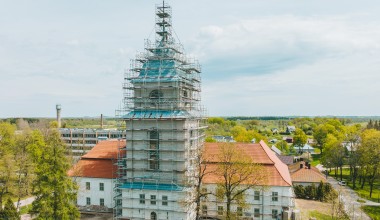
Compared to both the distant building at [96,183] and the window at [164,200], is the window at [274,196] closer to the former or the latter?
the window at [164,200]

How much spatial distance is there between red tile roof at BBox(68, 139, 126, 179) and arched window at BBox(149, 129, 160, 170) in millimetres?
6187

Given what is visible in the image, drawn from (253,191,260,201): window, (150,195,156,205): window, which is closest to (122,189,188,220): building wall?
(150,195,156,205): window

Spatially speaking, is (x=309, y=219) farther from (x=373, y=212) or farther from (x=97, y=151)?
(x=97, y=151)

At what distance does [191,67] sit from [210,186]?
1481 centimetres

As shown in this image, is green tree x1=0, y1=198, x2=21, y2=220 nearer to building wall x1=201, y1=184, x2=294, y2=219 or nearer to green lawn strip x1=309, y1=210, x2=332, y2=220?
building wall x1=201, y1=184, x2=294, y2=219

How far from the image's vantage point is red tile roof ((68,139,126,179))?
40.6 metres

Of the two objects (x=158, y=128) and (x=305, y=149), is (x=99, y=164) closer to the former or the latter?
(x=158, y=128)

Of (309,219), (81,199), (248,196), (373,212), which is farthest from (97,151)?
(373,212)

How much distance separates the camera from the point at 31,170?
45219 millimetres

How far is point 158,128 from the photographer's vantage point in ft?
115

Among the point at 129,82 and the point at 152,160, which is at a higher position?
the point at 129,82

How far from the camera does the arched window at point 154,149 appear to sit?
3528 centimetres

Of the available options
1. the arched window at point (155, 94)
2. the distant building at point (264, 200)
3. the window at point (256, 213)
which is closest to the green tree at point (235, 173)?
the distant building at point (264, 200)

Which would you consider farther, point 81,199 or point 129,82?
point 81,199
